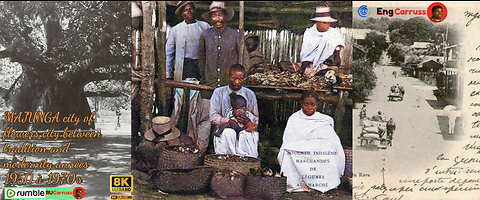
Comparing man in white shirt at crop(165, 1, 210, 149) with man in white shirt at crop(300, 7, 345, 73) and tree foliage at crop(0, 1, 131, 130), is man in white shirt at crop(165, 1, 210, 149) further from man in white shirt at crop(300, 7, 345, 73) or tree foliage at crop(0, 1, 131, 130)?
man in white shirt at crop(300, 7, 345, 73)

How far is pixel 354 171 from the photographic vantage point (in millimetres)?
6184

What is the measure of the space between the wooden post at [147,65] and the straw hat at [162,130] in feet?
0.21

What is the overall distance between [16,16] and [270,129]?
9.76 ft

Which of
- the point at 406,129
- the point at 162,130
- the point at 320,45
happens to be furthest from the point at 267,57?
the point at 406,129

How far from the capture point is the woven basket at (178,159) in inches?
240

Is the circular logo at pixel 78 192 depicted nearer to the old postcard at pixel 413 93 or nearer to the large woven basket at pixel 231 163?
the large woven basket at pixel 231 163

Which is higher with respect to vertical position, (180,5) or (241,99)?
(180,5)

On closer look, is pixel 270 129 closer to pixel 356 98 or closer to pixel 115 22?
pixel 356 98

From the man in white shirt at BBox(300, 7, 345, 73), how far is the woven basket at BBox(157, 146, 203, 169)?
1.48 metres

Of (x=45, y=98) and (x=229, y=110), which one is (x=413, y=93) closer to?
(x=229, y=110)

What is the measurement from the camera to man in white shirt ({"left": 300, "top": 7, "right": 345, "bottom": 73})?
6141 millimetres

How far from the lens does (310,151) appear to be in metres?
6.12

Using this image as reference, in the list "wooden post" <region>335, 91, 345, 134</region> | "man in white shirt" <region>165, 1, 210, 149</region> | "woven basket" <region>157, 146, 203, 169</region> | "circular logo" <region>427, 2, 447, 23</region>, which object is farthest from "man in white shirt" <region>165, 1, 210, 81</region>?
"circular logo" <region>427, 2, 447, 23</region>

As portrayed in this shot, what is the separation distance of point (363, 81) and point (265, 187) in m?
1.55
